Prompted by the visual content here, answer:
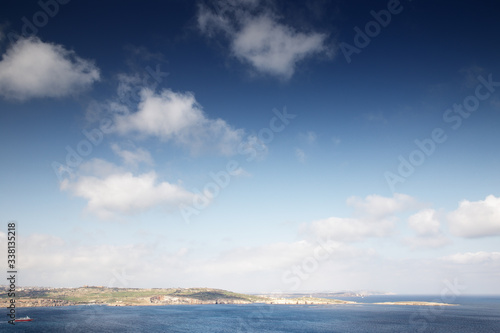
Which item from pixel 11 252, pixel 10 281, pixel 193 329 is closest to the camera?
pixel 11 252

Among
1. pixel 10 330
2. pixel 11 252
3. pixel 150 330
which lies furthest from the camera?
pixel 150 330

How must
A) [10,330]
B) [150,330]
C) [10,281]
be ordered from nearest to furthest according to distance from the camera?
[10,281] < [10,330] < [150,330]

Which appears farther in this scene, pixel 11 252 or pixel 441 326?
pixel 441 326

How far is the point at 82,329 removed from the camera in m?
119

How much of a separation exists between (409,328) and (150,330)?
4530 inches

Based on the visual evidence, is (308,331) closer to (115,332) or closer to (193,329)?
(193,329)

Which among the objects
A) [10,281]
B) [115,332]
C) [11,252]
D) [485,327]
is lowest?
[485,327]

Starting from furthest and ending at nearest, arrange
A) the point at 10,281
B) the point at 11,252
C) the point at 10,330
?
1. the point at 10,330
2. the point at 10,281
3. the point at 11,252

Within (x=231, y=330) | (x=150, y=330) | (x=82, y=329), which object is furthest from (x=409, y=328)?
(x=82, y=329)

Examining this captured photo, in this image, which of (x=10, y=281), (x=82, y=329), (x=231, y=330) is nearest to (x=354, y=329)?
(x=231, y=330)

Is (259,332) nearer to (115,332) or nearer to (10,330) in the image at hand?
(115,332)

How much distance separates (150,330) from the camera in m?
123

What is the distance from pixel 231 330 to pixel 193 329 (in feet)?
57.0

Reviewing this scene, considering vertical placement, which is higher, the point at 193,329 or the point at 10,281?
the point at 10,281
